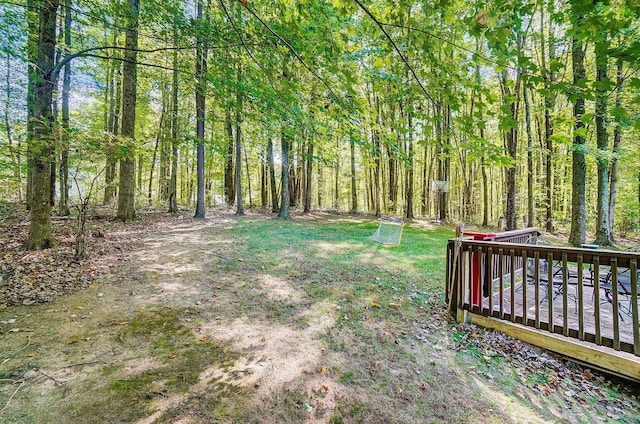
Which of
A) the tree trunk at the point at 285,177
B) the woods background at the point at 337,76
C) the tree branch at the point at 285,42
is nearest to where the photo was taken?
the woods background at the point at 337,76

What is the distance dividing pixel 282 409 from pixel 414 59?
3.04 meters

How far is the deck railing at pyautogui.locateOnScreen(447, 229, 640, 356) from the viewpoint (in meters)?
2.60

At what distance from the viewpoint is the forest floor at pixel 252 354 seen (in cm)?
209

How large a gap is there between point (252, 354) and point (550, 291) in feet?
10.7

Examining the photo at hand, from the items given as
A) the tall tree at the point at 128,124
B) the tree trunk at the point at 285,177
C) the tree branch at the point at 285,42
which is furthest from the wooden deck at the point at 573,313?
the tall tree at the point at 128,124

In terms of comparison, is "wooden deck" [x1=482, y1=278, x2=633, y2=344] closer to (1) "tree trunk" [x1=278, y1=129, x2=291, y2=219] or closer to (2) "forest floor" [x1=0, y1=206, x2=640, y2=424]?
(2) "forest floor" [x1=0, y1=206, x2=640, y2=424]

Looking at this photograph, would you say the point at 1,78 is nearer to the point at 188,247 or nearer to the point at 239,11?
the point at 188,247

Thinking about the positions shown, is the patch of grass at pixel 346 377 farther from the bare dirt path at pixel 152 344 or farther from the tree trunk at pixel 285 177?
the tree trunk at pixel 285 177

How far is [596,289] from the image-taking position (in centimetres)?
273

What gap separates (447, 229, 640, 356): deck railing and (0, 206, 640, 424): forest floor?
0.38 metres

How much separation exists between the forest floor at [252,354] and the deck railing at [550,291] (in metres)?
0.38

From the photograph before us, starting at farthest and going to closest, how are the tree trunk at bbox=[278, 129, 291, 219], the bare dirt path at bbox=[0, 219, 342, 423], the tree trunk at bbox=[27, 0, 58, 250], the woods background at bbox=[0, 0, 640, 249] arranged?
1. the tree trunk at bbox=[278, 129, 291, 219]
2. the tree trunk at bbox=[27, 0, 58, 250]
3. the bare dirt path at bbox=[0, 219, 342, 423]
4. the woods background at bbox=[0, 0, 640, 249]

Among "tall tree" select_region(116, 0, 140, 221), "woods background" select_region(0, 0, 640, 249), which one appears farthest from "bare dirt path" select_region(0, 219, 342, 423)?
"tall tree" select_region(116, 0, 140, 221)

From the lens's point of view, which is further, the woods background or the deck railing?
the deck railing
